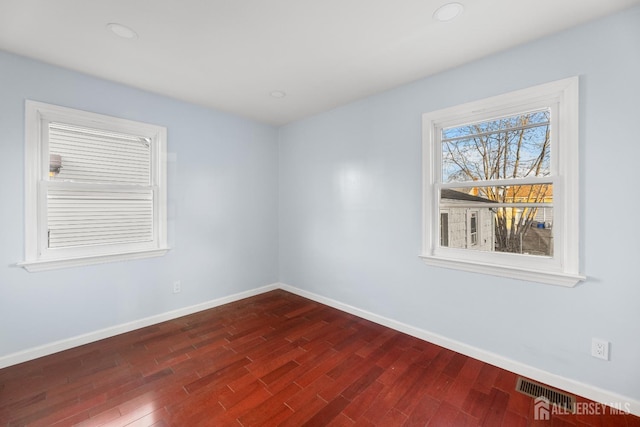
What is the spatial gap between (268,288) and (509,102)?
368 cm

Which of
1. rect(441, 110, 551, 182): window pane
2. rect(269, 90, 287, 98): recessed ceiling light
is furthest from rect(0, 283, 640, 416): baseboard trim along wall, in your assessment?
rect(269, 90, 287, 98): recessed ceiling light

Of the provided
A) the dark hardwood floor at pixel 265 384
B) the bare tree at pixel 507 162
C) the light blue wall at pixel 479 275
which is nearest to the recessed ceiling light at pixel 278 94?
the light blue wall at pixel 479 275

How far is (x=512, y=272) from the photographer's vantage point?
2211 millimetres

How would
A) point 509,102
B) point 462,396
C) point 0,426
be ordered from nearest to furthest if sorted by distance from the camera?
point 0,426 < point 462,396 < point 509,102

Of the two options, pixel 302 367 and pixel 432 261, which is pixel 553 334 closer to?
pixel 432 261

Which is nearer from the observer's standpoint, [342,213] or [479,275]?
[479,275]

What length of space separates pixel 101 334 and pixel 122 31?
2704mm

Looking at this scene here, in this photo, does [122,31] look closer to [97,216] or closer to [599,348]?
[97,216]

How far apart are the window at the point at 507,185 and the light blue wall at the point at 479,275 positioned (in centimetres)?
8

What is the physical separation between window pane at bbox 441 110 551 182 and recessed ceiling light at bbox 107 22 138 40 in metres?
2.70

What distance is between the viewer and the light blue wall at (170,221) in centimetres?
231

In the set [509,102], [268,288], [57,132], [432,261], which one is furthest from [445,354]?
[57,132]

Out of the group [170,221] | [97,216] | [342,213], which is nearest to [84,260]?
[97,216]

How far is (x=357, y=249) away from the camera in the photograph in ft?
10.9
